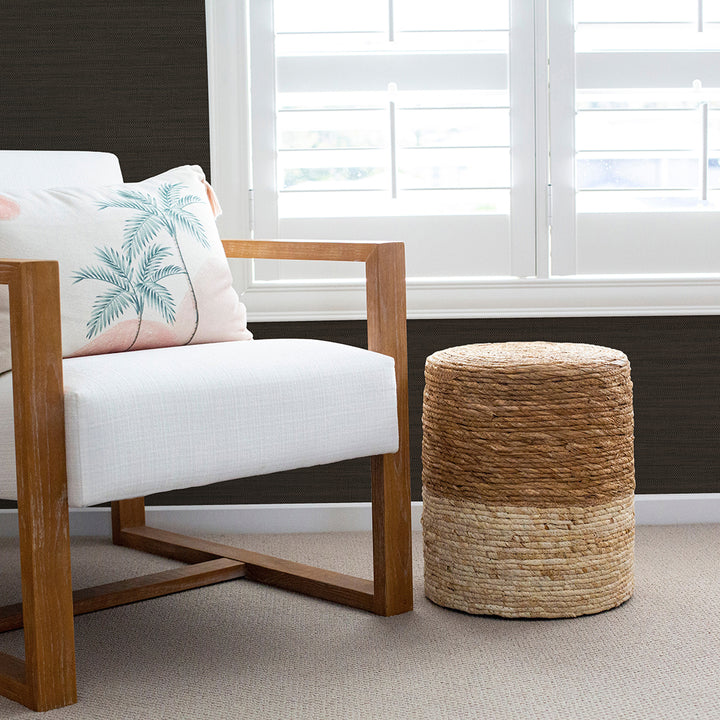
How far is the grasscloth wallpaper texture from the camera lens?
7.70 feet

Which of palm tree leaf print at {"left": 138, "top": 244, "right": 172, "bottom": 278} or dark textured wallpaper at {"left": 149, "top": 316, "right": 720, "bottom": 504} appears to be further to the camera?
dark textured wallpaper at {"left": 149, "top": 316, "right": 720, "bottom": 504}

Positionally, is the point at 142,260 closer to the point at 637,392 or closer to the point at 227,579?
the point at 227,579

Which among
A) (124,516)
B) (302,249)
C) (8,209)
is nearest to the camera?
(8,209)

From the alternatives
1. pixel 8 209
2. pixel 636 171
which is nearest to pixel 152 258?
pixel 8 209

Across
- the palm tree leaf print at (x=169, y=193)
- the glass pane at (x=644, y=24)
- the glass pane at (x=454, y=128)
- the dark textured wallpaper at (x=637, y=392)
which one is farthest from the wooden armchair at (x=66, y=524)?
the glass pane at (x=644, y=24)

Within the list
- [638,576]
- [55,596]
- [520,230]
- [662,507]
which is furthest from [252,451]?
[662,507]

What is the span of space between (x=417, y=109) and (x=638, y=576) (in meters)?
1.11

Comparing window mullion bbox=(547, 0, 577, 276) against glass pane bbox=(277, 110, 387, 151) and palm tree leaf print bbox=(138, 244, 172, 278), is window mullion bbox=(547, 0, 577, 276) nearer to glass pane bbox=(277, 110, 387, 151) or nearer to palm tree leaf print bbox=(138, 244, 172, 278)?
glass pane bbox=(277, 110, 387, 151)

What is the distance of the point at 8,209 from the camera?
65.3 inches

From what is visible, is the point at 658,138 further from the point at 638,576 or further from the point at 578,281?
the point at 638,576

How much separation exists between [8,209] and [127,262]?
200 mm

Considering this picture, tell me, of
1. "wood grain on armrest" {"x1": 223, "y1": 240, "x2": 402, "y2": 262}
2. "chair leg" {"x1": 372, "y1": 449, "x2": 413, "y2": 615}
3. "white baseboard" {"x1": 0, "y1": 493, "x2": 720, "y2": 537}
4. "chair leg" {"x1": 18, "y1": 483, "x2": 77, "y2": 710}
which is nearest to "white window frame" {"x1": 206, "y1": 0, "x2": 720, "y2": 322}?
"wood grain on armrest" {"x1": 223, "y1": 240, "x2": 402, "y2": 262}

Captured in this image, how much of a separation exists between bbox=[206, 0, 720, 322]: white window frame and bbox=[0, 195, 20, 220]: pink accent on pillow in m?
0.74

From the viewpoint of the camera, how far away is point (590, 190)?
7.79ft
